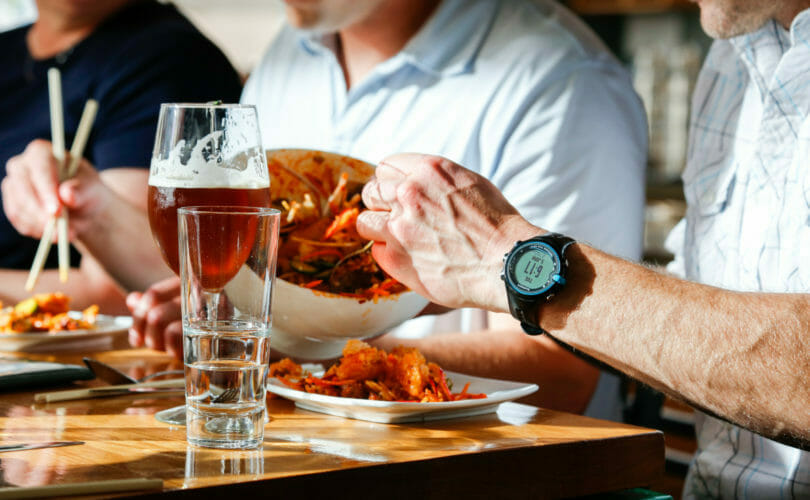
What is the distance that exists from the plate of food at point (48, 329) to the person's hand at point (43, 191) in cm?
23

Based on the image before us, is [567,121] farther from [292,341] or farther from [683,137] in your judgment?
[683,137]

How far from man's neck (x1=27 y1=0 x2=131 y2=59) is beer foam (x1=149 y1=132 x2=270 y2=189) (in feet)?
5.51

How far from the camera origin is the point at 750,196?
57.2 inches

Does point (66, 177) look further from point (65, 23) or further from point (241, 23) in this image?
point (241, 23)

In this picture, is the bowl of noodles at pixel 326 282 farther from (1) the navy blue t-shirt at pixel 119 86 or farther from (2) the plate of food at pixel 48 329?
(1) the navy blue t-shirt at pixel 119 86

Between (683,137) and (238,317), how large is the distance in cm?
315

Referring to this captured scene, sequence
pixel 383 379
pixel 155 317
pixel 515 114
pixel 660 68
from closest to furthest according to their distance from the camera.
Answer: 1. pixel 383 379
2. pixel 155 317
3. pixel 515 114
4. pixel 660 68

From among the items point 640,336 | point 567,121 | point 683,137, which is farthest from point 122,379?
point 683,137

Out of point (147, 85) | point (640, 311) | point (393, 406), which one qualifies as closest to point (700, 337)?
point (640, 311)

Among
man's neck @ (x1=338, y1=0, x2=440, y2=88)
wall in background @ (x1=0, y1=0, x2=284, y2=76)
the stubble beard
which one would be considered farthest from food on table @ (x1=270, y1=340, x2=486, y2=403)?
wall in background @ (x1=0, y1=0, x2=284, y2=76)

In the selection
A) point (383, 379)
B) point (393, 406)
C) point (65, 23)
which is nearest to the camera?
point (393, 406)

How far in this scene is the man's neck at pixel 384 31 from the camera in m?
2.15

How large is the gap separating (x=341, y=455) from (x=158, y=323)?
61 cm

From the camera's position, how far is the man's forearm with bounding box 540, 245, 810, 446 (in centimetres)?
95
